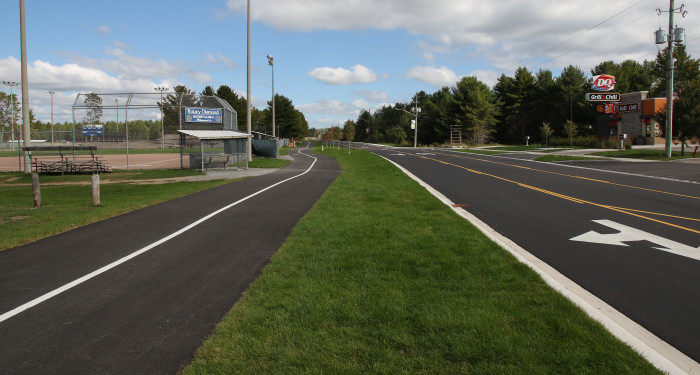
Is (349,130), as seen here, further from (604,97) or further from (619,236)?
(619,236)

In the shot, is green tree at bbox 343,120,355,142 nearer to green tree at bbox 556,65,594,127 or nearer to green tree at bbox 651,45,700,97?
green tree at bbox 556,65,594,127

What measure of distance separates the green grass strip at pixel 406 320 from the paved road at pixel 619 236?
80 centimetres

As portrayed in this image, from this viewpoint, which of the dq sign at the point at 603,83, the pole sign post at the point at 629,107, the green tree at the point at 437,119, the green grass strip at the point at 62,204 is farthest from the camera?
the green tree at the point at 437,119

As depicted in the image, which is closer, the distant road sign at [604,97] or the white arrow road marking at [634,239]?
the white arrow road marking at [634,239]

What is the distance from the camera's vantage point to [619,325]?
3.99 meters

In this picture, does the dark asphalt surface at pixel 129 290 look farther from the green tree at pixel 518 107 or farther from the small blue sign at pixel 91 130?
the green tree at pixel 518 107

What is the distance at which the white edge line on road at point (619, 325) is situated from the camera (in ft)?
10.8

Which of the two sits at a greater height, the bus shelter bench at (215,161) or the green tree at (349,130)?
the green tree at (349,130)

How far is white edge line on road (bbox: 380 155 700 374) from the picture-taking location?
130 inches

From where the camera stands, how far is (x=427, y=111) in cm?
10206

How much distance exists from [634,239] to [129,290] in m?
7.95

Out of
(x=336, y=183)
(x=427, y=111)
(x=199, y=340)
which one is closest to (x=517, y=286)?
(x=199, y=340)

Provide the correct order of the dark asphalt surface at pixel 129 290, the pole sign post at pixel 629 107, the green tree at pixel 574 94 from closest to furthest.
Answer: the dark asphalt surface at pixel 129 290 < the pole sign post at pixel 629 107 < the green tree at pixel 574 94

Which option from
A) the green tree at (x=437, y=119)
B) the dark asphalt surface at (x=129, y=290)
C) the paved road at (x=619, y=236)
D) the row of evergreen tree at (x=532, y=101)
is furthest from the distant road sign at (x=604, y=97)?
the dark asphalt surface at (x=129, y=290)
